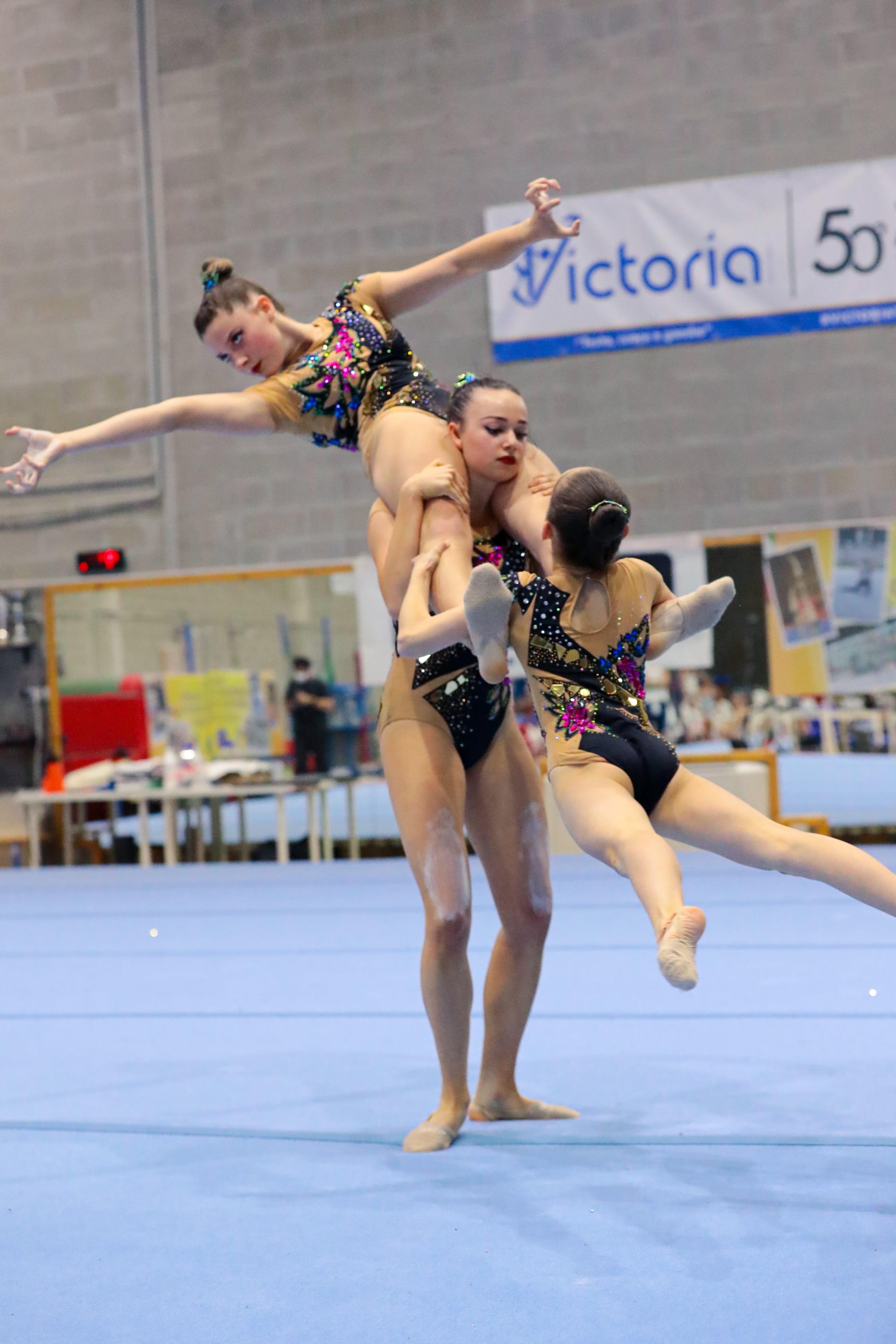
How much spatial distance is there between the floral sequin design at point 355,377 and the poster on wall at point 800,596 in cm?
472

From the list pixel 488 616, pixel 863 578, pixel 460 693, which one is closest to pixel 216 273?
pixel 460 693

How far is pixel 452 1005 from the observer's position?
2895 mm

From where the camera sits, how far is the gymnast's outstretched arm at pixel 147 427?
9.15 ft

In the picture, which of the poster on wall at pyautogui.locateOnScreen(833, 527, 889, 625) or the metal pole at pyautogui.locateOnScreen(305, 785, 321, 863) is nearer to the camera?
the poster on wall at pyautogui.locateOnScreen(833, 527, 889, 625)

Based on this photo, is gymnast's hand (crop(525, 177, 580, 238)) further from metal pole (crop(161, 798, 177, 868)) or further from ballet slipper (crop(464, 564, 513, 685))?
metal pole (crop(161, 798, 177, 868))

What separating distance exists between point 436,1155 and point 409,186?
7181mm

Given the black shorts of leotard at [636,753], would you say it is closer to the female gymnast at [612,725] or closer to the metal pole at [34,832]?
the female gymnast at [612,725]

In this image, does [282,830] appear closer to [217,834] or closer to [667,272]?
[217,834]

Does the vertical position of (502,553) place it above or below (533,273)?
below

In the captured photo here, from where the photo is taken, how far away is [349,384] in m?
3.09

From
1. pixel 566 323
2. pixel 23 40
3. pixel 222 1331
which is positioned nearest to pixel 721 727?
pixel 566 323

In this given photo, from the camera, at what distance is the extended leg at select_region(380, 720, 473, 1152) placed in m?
2.86

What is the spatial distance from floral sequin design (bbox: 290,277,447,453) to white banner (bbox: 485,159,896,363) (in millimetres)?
5405

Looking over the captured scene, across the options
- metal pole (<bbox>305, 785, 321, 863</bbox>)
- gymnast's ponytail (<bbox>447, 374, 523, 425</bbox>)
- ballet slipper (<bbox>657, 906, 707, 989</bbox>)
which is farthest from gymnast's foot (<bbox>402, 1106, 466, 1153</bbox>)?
metal pole (<bbox>305, 785, 321, 863</bbox>)
